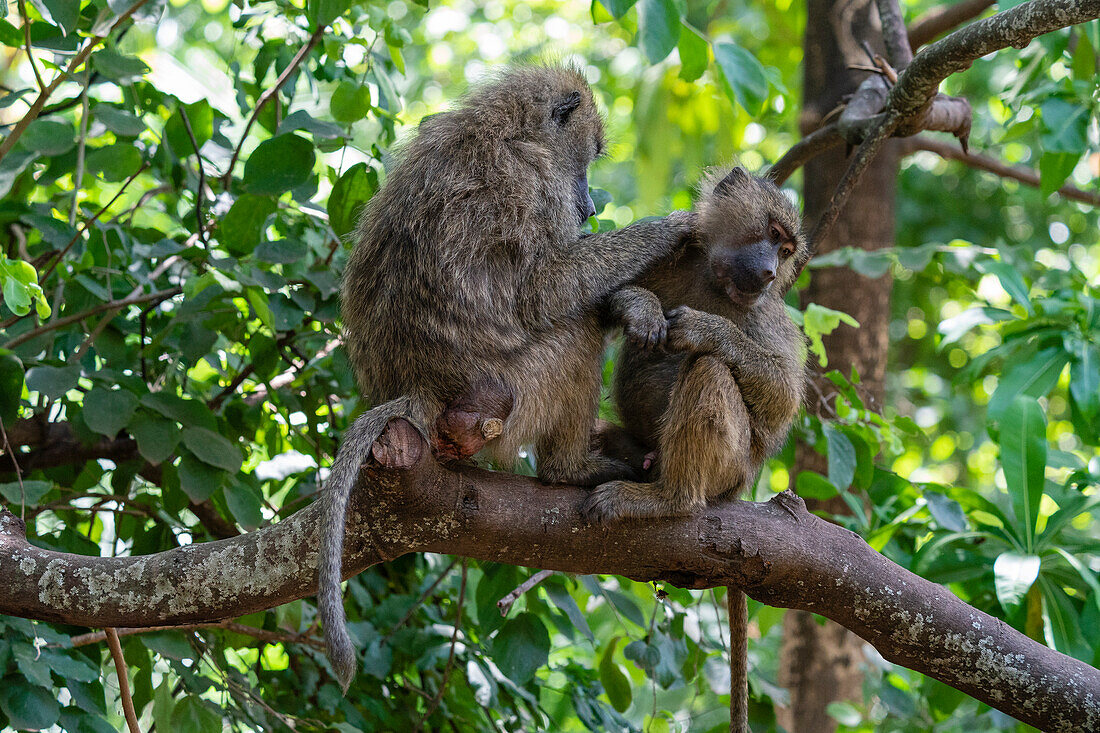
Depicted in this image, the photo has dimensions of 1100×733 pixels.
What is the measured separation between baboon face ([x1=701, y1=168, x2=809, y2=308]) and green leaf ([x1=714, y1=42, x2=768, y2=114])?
393 millimetres

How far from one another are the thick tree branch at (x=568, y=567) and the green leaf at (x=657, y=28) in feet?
5.01

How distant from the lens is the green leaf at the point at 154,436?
2832 mm

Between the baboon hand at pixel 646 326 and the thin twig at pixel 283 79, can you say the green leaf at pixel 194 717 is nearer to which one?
the baboon hand at pixel 646 326

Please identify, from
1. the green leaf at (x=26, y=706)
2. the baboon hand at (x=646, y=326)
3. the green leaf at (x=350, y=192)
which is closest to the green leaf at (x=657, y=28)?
the baboon hand at (x=646, y=326)

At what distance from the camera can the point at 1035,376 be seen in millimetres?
3980

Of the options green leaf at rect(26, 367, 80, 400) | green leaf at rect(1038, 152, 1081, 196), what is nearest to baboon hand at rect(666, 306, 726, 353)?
green leaf at rect(26, 367, 80, 400)

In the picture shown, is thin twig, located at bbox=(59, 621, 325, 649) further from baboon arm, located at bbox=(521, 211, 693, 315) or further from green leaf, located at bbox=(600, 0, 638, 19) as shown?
green leaf, located at bbox=(600, 0, 638, 19)

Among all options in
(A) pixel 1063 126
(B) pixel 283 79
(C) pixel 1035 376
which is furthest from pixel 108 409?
(A) pixel 1063 126

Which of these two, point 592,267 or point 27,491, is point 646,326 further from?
point 27,491

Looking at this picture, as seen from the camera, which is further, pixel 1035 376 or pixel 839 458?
pixel 1035 376

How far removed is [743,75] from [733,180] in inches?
20.6

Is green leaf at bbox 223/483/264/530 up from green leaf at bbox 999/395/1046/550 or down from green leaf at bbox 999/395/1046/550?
down

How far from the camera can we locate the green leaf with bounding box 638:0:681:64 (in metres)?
3.17

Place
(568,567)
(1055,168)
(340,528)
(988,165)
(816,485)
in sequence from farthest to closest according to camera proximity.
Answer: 1. (988,165)
2. (1055,168)
3. (816,485)
4. (568,567)
5. (340,528)
